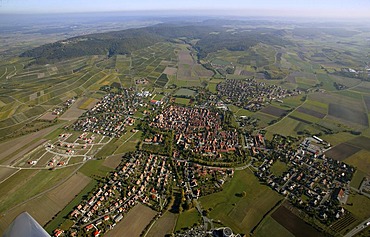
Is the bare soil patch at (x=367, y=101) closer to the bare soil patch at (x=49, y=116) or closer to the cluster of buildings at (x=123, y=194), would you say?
the cluster of buildings at (x=123, y=194)

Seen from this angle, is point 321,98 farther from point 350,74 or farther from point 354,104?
point 350,74

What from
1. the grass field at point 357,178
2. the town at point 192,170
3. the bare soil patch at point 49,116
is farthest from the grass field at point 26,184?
the grass field at point 357,178

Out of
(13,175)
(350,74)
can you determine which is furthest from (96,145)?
(350,74)

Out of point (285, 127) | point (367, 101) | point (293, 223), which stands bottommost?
point (367, 101)

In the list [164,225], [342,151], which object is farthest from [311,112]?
[164,225]

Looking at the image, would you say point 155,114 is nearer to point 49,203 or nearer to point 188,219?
point 49,203

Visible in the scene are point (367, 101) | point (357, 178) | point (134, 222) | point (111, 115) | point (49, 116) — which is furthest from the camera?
point (367, 101)
